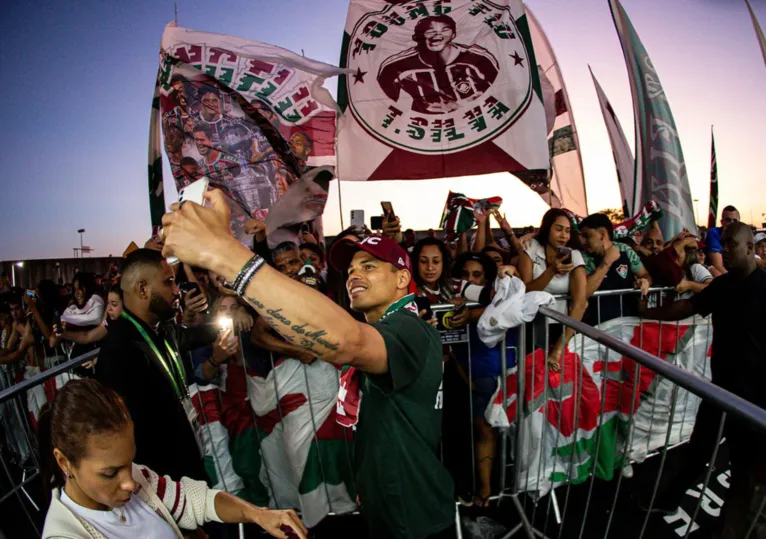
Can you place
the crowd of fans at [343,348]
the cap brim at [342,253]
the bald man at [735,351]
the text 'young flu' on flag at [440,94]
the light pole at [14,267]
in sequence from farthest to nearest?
the light pole at [14,267], the text 'young flu' on flag at [440,94], the bald man at [735,351], the cap brim at [342,253], the crowd of fans at [343,348]

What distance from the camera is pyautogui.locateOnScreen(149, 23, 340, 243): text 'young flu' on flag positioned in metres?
4.55

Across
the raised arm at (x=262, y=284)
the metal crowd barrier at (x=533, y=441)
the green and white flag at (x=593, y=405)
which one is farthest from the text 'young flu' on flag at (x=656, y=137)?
the raised arm at (x=262, y=284)

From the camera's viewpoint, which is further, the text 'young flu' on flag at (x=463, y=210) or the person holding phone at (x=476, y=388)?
the text 'young flu' on flag at (x=463, y=210)

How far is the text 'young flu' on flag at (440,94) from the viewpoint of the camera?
485 centimetres

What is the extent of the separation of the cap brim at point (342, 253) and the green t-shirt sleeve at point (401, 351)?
688 millimetres

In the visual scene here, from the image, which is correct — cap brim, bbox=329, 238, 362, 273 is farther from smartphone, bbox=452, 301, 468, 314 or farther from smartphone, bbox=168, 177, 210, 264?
smartphone, bbox=452, 301, 468, 314

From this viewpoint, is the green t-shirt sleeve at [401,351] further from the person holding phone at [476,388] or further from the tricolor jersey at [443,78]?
the tricolor jersey at [443,78]

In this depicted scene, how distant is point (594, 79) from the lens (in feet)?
46.1

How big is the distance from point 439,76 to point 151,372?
14.8ft

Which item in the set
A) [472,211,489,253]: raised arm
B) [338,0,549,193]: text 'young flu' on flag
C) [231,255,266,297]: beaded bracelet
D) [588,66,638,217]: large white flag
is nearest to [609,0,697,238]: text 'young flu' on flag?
[588,66,638,217]: large white flag

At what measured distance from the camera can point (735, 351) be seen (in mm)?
2781

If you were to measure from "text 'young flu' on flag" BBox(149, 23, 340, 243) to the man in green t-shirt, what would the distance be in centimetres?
300

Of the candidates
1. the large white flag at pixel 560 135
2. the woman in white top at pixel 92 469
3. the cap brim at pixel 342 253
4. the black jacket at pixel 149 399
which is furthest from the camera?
the large white flag at pixel 560 135

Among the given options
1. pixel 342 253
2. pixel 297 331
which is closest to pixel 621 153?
pixel 342 253
